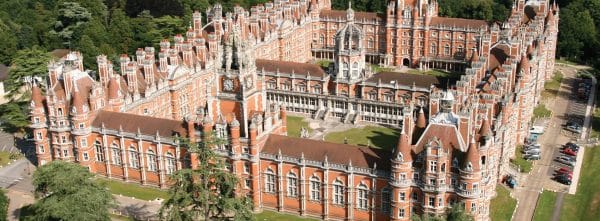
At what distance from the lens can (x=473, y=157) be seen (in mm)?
77188

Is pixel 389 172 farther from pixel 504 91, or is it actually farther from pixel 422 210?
pixel 504 91

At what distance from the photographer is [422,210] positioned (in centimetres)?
8144

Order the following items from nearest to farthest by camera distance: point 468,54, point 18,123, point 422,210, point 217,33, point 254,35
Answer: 1. point 422,210
2. point 18,123
3. point 217,33
4. point 254,35
5. point 468,54

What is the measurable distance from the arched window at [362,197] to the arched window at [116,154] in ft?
116

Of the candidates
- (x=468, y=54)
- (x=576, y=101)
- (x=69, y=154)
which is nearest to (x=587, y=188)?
(x=576, y=101)

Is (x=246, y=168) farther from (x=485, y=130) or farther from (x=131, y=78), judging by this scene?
(x=485, y=130)

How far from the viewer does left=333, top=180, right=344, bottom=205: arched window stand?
3361 inches

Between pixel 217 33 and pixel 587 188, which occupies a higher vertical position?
pixel 217 33

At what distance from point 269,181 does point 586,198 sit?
43801mm

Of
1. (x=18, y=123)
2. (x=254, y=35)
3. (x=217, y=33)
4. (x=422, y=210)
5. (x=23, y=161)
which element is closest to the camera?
(x=422, y=210)

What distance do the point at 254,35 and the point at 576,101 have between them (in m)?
66.6

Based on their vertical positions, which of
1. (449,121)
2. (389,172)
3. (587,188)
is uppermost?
(449,121)

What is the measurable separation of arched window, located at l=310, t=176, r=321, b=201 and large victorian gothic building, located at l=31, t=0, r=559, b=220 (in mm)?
139

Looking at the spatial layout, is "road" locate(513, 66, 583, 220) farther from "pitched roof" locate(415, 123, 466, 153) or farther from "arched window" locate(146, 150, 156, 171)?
"arched window" locate(146, 150, 156, 171)
